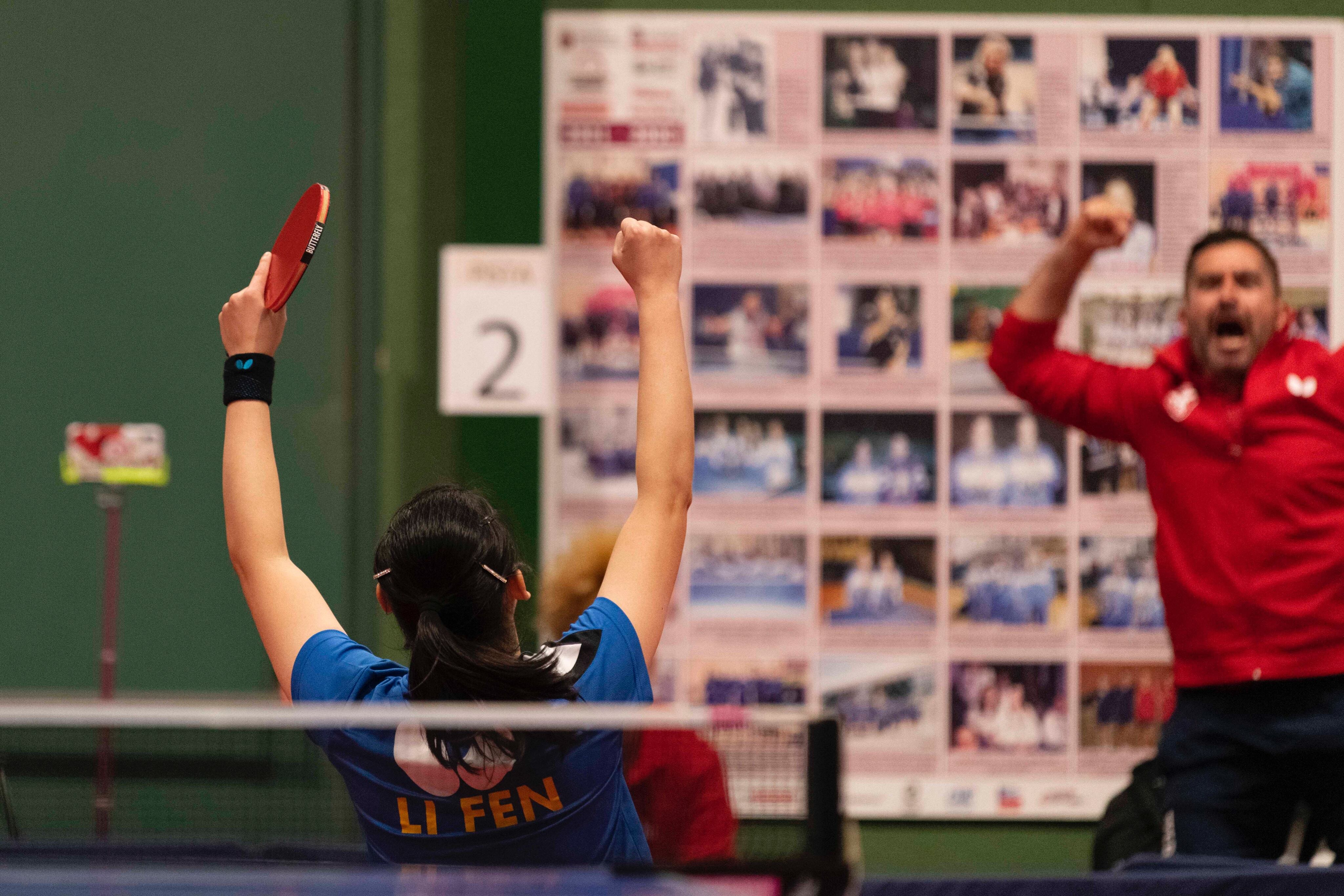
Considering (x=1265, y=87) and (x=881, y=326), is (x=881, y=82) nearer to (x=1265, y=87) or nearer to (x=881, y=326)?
(x=881, y=326)

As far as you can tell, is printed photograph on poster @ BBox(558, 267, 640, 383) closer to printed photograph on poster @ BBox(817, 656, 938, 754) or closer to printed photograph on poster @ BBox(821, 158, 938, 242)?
printed photograph on poster @ BBox(821, 158, 938, 242)

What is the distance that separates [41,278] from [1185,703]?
319 cm

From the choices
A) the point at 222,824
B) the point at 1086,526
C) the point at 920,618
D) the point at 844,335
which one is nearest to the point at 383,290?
the point at 844,335

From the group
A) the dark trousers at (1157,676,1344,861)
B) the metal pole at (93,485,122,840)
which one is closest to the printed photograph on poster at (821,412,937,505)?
the dark trousers at (1157,676,1344,861)

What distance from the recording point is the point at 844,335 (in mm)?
4168

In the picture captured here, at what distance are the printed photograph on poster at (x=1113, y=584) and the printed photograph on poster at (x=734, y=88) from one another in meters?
1.68

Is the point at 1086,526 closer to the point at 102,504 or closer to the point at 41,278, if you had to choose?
the point at 102,504

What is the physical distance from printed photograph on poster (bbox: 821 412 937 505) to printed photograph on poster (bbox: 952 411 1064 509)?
0.09 meters

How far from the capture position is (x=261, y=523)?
1.39m

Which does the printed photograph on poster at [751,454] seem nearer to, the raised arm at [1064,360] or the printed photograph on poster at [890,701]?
the printed photograph on poster at [890,701]

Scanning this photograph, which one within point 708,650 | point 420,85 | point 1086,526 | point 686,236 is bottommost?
point 708,650

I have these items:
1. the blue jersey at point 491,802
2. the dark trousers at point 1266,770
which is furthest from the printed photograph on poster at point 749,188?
the blue jersey at point 491,802

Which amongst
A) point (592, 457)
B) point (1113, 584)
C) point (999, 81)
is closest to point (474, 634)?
point (592, 457)

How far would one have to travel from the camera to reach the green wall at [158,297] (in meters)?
3.71
